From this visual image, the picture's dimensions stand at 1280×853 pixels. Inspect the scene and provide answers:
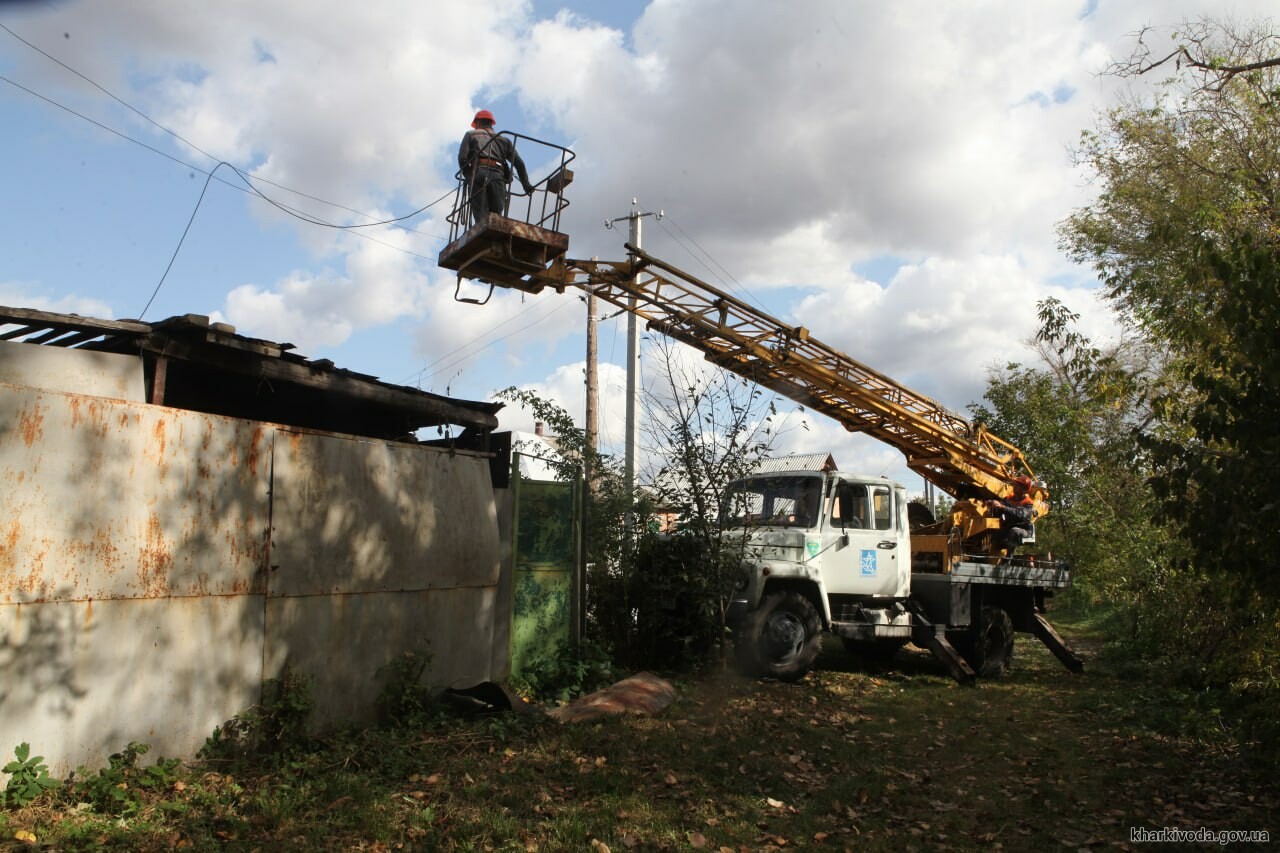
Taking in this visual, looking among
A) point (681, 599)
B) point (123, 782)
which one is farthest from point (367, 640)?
point (681, 599)

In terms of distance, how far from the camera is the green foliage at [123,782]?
4621mm

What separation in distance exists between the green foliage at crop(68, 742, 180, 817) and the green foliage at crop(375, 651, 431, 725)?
161cm

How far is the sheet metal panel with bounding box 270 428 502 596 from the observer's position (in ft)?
20.2

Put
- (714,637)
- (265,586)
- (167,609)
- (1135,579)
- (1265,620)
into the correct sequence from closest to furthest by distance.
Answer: (167,609) → (265,586) → (1265,620) → (714,637) → (1135,579)

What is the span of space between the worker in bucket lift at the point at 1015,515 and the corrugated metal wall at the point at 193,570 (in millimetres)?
8112

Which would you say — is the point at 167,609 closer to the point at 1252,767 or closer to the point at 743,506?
the point at 743,506

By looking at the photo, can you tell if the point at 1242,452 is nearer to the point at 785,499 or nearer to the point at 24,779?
the point at 785,499

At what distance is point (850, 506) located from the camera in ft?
34.9

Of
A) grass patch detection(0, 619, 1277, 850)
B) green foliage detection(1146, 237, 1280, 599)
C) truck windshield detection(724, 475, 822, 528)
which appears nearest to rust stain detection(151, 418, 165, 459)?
grass patch detection(0, 619, 1277, 850)

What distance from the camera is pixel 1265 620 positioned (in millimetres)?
7160

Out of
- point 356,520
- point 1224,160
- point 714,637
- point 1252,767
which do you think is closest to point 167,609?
point 356,520

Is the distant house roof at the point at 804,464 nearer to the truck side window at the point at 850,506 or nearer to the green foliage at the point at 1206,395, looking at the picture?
the truck side window at the point at 850,506

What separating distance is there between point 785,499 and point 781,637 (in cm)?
181

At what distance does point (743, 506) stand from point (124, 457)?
6.16m
